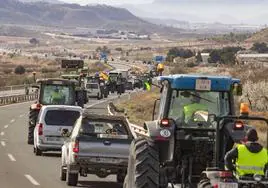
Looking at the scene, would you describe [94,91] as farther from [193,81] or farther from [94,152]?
[193,81]

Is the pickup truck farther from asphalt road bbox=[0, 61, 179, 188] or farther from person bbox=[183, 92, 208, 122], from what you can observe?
person bbox=[183, 92, 208, 122]

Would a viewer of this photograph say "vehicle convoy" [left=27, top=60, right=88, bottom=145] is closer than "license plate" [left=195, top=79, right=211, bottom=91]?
No

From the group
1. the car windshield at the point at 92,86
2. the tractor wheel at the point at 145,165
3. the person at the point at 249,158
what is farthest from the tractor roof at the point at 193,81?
the car windshield at the point at 92,86

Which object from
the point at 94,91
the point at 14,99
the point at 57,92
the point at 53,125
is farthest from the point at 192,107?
the point at 94,91

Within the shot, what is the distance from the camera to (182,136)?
12680 millimetres

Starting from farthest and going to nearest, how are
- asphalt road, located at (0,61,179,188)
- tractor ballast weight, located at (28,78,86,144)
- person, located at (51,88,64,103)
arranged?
person, located at (51,88,64,103)
tractor ballast weight, located at (28,78,86,144)
asphalt road, located at (0,61,179,188)

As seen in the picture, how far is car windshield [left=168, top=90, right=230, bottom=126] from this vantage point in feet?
42.5

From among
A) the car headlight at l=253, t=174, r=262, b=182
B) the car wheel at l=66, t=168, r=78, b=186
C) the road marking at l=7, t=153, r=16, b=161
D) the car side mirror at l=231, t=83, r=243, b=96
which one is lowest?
the road marking at l=7, t=153, r=16, b=161

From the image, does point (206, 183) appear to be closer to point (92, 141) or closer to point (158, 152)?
point (158, 152)

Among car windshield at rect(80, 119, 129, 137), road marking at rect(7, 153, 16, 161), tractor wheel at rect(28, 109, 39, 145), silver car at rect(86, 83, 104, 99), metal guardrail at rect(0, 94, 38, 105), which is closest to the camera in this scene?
car windshield at rect(80, 119, 129, 137)

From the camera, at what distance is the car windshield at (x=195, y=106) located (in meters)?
12.9

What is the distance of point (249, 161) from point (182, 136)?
2.28m

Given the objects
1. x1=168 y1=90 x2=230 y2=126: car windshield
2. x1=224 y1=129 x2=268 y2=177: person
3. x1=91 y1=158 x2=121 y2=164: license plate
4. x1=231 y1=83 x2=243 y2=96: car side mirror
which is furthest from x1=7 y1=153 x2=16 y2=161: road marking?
x1=224 y1=129 x2=268 y2=177: person

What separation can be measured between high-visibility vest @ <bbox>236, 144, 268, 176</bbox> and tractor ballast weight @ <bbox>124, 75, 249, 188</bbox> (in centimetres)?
135
